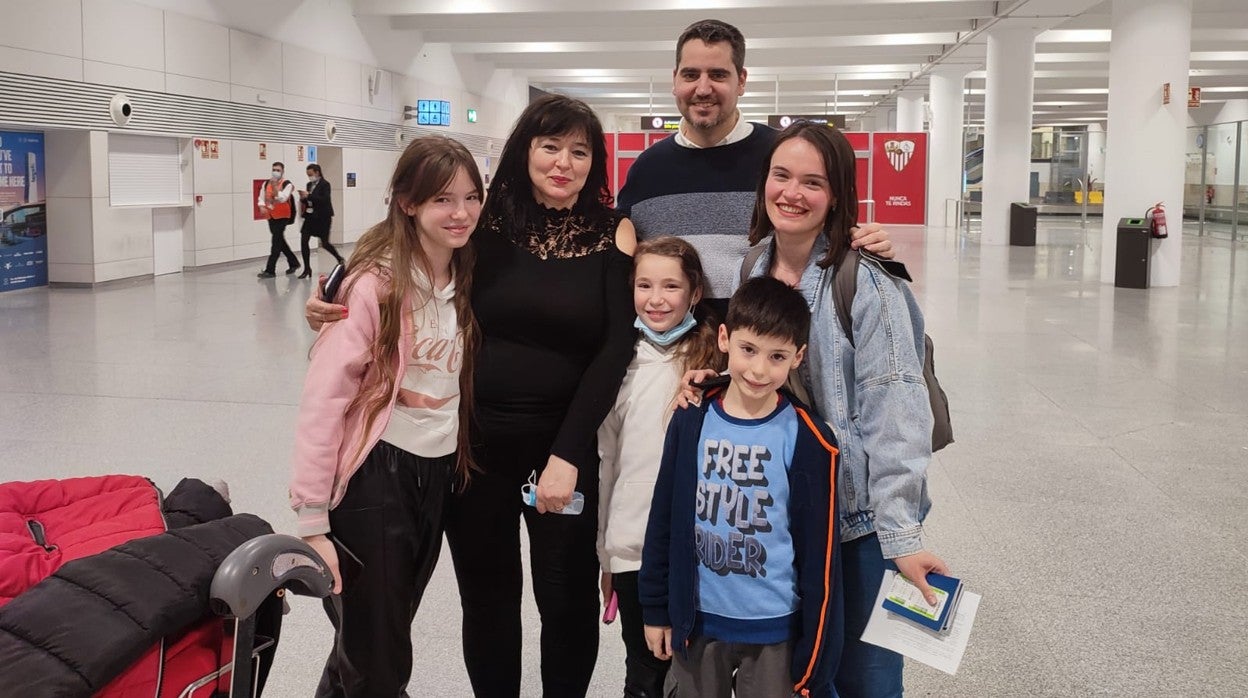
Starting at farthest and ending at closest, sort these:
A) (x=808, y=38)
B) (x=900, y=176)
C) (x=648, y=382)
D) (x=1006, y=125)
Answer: (x=900, y=176)
(x=808, y=38)
(x=1006, y=125)
(x=648, y=382)

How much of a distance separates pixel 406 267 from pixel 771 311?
31.8 inches

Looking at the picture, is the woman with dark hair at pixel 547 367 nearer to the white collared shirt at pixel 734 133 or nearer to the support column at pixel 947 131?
the white collared shirt at pixel 734 133

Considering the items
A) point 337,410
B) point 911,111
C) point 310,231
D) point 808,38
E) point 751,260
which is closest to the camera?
point 337,410

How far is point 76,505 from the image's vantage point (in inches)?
70.3

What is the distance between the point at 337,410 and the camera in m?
2.10

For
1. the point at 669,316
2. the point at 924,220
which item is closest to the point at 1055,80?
the point at 924,220

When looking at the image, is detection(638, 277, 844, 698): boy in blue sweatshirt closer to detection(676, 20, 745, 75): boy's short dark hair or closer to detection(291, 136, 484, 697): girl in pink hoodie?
detection(291, 136, 484, 697): girl in pink hoodie

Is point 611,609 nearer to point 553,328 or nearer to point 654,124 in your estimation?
point 553,328

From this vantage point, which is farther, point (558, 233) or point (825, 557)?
point (558, 233)

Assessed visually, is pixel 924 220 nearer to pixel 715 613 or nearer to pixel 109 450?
pixel 109 450

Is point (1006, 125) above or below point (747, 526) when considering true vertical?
above

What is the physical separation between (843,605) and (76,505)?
1428 millimetres

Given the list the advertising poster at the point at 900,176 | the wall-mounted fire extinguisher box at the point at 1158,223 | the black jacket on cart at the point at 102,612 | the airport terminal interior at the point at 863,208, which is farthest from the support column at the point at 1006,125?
the black jacket on cart at the point at 102,612

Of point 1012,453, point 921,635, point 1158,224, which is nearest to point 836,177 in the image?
point 921,635
